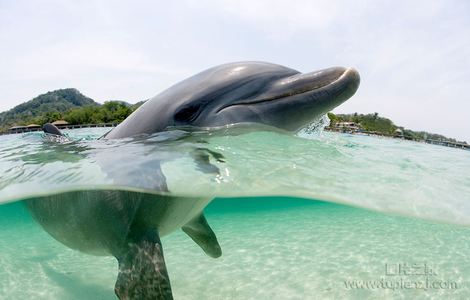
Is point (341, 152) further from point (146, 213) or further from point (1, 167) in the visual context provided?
point (1, 167)

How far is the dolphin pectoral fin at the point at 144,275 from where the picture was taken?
346 centimetres

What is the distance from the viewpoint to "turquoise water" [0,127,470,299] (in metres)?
4.37

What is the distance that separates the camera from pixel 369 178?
4.86 m

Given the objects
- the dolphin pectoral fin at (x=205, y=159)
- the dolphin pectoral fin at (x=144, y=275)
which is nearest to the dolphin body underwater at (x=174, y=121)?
the dolphin pectoral fin at (x=144, y=275)

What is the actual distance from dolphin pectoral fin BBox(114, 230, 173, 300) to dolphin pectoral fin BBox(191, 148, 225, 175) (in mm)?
1072

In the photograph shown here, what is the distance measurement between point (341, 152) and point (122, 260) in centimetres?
376

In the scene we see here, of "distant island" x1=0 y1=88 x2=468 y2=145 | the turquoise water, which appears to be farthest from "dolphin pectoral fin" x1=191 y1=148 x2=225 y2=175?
"distant island" x1=0 y1=88 x2=468 y2=145

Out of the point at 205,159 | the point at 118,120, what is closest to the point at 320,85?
the point at 205,159

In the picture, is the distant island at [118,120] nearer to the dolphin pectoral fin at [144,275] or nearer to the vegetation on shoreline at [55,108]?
the vegetation on shoreline at [55,108]

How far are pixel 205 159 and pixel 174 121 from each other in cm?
70

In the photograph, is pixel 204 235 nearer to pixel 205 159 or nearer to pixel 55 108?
pixel 205 159

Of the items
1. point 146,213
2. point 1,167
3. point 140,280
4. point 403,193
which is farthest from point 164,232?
point 1,167

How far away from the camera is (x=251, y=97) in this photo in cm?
367

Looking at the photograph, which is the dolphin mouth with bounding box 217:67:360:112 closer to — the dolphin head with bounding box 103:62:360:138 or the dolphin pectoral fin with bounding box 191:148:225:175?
the dolphin head with bounding box 103:62:360:138
